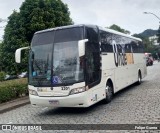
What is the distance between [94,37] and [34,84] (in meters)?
2.97

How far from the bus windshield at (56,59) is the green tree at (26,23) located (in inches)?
423

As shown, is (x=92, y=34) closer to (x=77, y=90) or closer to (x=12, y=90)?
(x=77, y=90)

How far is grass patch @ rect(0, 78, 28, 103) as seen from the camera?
1612 cm

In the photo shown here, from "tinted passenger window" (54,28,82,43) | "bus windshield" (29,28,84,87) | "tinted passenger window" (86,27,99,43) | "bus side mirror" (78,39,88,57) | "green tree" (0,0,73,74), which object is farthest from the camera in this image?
"green tree" (0,0,73,74)

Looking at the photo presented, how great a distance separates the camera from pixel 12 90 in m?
17.0

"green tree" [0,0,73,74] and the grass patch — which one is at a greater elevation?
"green tree" [0,0,73,74]

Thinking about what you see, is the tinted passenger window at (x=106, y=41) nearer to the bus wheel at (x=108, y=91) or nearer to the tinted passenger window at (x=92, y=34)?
the tinted passenger window at (x=92, y=34)

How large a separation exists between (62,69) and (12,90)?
19.2 ft

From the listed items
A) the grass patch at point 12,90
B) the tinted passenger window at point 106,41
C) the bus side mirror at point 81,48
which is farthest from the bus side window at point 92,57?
the grass patch at point 12,90

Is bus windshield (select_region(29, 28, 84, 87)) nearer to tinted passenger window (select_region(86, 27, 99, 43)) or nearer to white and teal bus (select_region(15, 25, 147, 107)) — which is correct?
white and teal bus (select_region(15, 25, 147, 107))

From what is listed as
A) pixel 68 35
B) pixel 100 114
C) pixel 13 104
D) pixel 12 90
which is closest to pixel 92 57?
pixel 68 35

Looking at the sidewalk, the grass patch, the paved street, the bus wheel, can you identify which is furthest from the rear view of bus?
the grass patch

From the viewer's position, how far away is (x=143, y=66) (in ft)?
77.0

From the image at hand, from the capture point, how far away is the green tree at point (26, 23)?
23.5m
